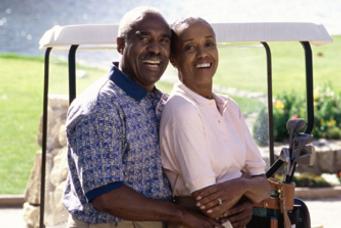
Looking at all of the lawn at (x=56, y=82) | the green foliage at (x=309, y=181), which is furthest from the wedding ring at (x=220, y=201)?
the green foliage at (x=309, y=181)

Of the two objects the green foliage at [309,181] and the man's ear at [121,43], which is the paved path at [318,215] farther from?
the man's ear at [121,43]

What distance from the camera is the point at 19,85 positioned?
43.0ft

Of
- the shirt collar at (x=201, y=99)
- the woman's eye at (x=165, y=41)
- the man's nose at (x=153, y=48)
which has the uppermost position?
the woman's eye at (x=165, y=41)

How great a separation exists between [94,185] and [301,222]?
3.00 feet

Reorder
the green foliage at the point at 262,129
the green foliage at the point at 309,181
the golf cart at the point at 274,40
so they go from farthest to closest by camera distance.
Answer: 1. the green foliage at the point at 309,181
2. the green foliage at the point at 262,129
3. the golf cart at the point at 274,40

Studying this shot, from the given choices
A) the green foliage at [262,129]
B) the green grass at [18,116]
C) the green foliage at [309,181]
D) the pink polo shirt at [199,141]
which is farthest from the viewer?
the green grass at [18,116]

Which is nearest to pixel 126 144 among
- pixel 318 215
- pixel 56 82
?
pixel 56 82

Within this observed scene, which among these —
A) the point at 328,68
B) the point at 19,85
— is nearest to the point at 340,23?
the point at 328,68

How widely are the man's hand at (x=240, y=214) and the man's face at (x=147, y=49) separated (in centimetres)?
46

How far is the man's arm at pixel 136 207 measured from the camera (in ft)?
8.63

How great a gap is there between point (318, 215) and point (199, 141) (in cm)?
499

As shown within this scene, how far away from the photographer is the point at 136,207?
2648 mm

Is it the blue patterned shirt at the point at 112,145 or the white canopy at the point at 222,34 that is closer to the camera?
the blue patterned shirt at the point at 112,145

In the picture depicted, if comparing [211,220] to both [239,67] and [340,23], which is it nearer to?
[239,67]
